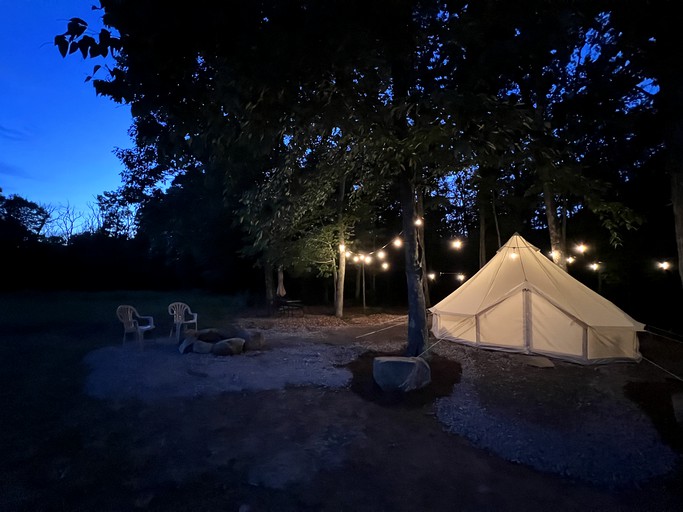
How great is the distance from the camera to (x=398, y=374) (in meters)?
5.70

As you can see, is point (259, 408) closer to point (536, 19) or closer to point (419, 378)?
point (419, 378)

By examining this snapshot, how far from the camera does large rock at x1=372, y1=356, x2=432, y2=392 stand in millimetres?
5664

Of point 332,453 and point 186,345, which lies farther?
point 186,345

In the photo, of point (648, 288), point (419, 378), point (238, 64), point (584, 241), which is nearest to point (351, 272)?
point (584, 241)

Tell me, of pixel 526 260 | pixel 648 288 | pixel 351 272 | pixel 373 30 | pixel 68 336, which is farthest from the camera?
pixel 351 272

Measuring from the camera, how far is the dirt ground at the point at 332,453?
122 inches

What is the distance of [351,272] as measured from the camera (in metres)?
21.0

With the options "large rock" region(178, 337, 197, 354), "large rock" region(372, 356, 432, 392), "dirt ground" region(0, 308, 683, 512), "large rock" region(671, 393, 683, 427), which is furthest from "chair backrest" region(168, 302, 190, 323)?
"large rock" region(671, 393, 683, 427)

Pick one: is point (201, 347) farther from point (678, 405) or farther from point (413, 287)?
point (678, 405)

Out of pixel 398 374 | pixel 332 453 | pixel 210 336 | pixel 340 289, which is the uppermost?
pixel 340 289

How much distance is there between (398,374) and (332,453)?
2.04 meters

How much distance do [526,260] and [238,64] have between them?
7124 mm

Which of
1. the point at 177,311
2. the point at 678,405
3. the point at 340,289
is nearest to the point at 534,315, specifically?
the point at 678,405

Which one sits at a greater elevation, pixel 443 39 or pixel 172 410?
pixel 443 39
